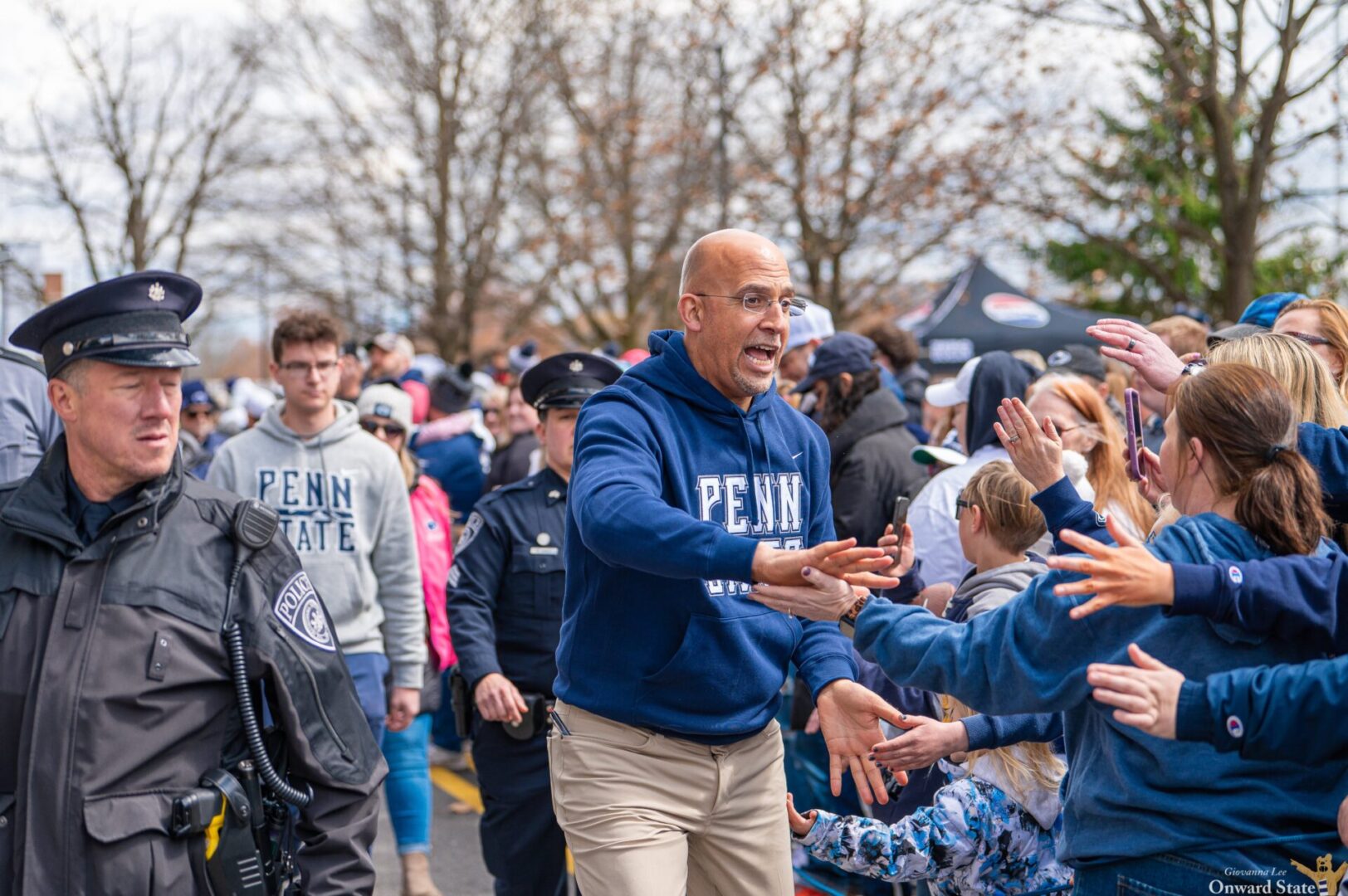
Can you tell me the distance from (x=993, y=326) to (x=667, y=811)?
10351 millimetres

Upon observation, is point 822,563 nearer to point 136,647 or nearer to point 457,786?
point 136,647

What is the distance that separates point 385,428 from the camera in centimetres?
698

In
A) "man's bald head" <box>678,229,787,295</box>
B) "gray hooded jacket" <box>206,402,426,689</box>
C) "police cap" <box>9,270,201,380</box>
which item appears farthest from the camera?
"gray hooded jacket" <box>206,402,426,689</box>

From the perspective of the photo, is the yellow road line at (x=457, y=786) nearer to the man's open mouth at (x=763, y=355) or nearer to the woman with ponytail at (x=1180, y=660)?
the man's open mouth at (x=763, y=355)

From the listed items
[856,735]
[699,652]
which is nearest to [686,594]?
[699,652]

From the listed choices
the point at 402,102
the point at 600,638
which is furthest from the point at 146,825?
the point at 402,102

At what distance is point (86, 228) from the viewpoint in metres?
26.0

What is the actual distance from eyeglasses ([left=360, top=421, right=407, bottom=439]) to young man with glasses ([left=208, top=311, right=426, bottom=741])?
4.04ft

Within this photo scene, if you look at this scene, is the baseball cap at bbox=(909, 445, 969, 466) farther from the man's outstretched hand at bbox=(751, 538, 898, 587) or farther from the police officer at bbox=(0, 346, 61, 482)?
the police officer at bbox=(0, 346, 61, 482)

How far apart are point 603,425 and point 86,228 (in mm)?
25537

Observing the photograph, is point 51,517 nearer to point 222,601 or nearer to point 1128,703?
point 222,601

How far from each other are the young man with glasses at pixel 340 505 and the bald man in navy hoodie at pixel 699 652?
2.07 m

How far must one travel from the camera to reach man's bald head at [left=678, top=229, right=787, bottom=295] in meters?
3.44

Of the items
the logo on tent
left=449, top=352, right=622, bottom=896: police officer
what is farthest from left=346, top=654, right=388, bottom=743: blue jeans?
the logo on tent
